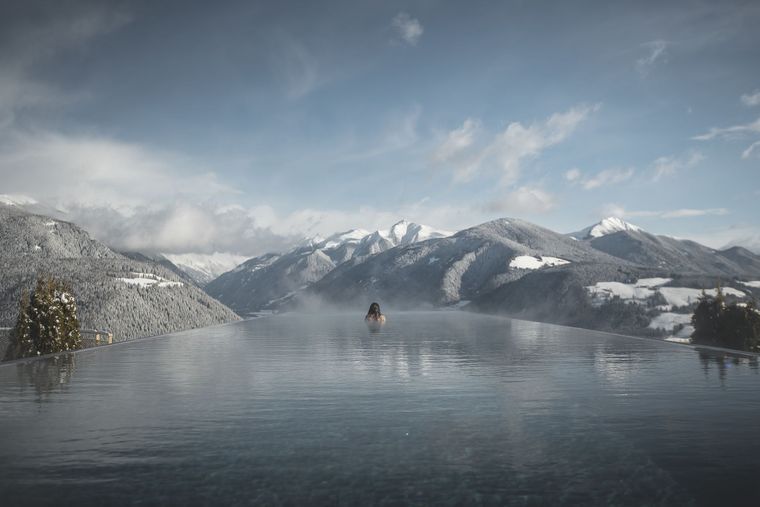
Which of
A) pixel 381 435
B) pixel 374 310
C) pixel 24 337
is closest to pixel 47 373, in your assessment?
pixel 24 337

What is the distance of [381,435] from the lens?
42.7 feet

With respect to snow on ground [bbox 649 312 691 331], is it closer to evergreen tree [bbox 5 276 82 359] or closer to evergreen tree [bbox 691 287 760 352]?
evergreen tree [bbox 691 287 760 352]

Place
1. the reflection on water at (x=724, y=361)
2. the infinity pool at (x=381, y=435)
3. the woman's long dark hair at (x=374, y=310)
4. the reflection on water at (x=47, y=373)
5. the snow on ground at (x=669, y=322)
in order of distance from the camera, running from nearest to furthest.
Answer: the infinity pool at (x=381, y=435) < the reflection on water at (x=47, y=373) < the reflection on water at (x=724, y=361) < the woman's long dark hair at (x=374, y=310) < the snow on ground at (x=669, y=322)

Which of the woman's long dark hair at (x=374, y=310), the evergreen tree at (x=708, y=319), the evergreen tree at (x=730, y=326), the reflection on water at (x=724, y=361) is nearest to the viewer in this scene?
the reflection on water at (x=724, y=361)

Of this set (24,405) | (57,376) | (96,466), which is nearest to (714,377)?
(96,466)

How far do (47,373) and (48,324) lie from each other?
11.9 meters

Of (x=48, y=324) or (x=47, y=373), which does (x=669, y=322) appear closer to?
(x=48, y=324)

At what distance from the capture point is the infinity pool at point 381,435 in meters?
9.62

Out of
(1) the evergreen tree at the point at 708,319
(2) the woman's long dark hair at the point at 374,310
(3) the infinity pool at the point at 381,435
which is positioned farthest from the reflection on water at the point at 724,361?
(2) the woman's long dark hair at the point at 374,310

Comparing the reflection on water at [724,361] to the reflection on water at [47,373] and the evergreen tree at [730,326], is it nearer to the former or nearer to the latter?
the evergreen tree at [730,326]

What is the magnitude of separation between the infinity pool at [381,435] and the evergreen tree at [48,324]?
9914mm

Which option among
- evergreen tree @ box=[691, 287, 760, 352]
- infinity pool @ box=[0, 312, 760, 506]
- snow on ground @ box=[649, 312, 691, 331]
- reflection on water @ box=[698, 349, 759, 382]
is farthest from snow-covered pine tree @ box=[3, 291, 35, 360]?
snow on ground @ box=[649, 312, 691, 331]

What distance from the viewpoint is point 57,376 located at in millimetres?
22953

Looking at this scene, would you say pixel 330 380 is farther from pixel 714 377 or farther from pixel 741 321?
pixel 741 321
